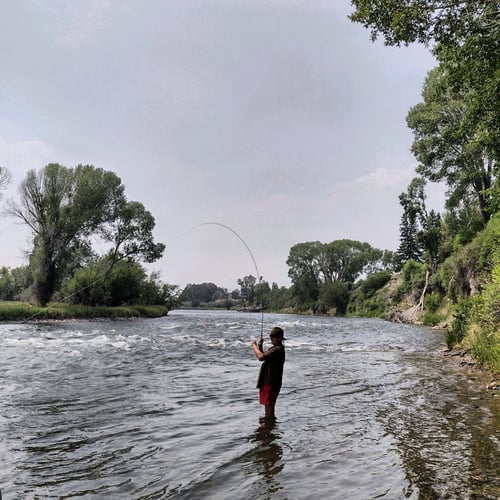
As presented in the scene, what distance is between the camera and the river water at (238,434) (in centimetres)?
504

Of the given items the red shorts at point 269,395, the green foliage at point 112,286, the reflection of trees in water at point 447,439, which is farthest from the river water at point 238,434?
the green foliage at point 112,286

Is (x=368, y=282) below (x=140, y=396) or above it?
above

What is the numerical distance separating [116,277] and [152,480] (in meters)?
52.9

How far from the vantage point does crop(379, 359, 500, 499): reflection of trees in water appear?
4.94 meters

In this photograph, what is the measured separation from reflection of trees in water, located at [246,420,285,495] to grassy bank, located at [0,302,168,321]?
71.5 ft

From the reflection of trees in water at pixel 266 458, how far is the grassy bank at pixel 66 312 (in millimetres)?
21786

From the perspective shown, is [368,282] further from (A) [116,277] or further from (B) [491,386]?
(B) [491,386]

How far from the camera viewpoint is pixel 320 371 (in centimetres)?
Result: 1452

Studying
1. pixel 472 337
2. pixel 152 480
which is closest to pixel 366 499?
pixel 152 480

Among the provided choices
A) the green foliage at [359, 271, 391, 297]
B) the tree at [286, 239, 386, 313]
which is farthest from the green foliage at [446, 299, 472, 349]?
the tree at [286, 239, 386, 313]

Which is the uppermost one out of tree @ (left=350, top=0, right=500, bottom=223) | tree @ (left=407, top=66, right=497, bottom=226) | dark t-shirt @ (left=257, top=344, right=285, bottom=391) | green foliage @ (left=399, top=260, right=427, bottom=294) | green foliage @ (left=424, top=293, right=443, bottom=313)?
tree @ (left=407, top=66, right=497, bottom=226)

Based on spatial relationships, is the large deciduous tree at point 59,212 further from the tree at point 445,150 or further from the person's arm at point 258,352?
the person's arm at point 258,352

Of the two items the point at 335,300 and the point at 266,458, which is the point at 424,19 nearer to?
the point at 266,458

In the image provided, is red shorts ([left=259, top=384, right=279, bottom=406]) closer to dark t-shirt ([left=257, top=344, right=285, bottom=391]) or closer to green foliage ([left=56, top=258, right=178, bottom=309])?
dark t-shirt ([left=257, top=344, right=285, bottom=391])
